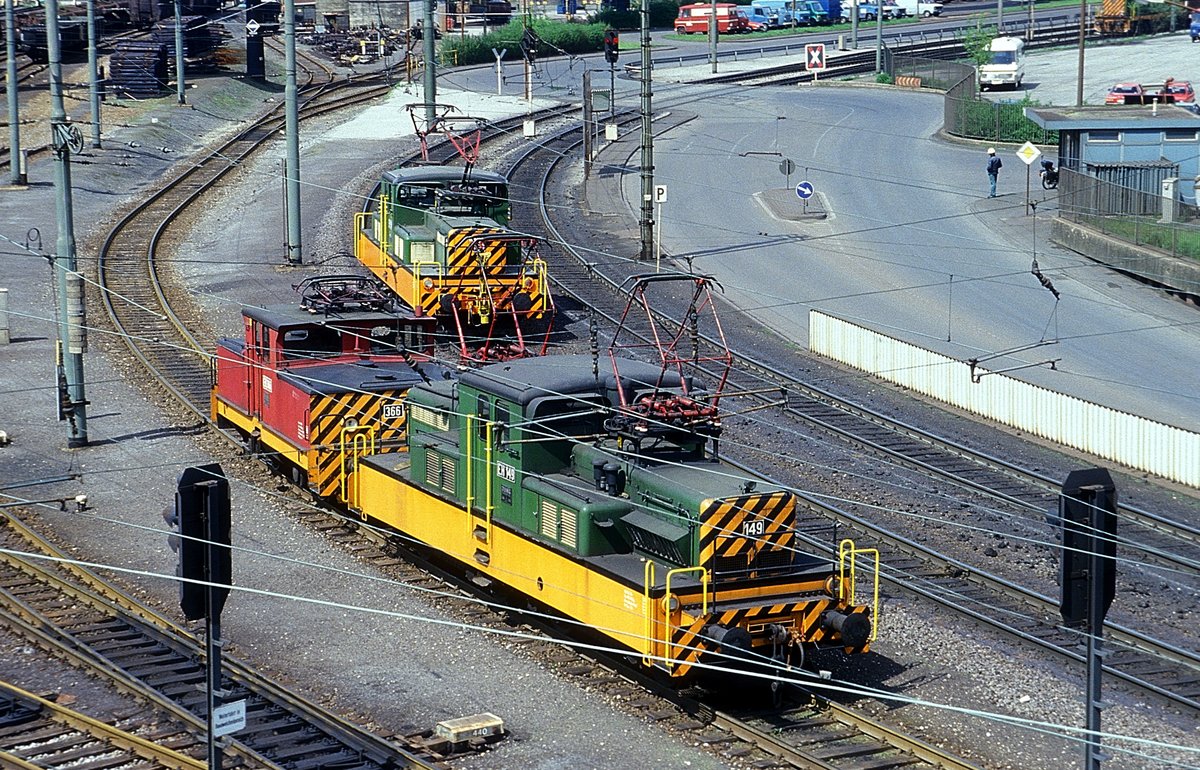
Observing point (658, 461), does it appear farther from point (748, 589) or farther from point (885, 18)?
point (885, 18)

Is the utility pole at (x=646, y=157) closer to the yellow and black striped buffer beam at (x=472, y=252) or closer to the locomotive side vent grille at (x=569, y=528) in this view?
the yellow and black striped buffer beam at (x=472, y=252)

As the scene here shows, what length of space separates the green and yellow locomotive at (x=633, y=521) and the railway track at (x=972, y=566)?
1.57 meters

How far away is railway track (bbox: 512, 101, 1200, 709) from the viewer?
747 inches

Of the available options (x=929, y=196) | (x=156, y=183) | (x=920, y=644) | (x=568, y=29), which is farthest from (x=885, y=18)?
(x=920, y=644)

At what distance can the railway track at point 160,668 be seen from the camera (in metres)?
15.6

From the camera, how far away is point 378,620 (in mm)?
→ 19828

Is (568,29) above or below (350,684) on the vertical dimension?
above

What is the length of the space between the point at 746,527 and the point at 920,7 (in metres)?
104

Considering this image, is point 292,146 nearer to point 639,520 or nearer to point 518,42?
point 639,520

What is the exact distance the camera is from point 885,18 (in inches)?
4476

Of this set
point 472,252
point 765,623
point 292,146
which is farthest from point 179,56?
point 765,623

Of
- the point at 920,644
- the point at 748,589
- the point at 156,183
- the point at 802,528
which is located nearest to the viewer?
the point at 748,589

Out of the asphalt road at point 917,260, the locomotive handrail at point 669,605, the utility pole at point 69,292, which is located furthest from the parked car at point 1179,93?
the locomotive handrail at point 669,605

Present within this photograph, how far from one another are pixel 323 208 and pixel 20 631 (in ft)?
101
